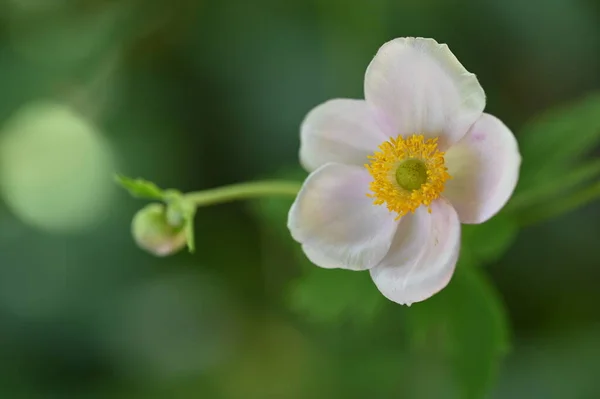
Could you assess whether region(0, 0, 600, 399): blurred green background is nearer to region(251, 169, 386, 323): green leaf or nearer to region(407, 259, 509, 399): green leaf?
region(251, 169, 386, 323): green leaf

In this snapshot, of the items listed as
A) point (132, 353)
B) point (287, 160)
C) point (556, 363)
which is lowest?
point (556, 363)

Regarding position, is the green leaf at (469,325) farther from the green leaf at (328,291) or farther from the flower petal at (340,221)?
the flower petal at (340,221)

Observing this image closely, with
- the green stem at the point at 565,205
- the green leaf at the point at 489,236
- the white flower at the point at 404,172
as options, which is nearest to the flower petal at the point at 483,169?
the white flower at the point at 404,172

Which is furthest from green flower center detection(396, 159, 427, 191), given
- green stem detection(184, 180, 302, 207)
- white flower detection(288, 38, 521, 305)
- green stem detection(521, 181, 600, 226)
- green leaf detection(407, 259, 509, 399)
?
green stem detection(521, 181, 600, 226)

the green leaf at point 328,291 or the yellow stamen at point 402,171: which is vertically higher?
the green leaf at point 328,291

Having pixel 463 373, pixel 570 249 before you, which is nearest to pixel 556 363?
pixel 570 249

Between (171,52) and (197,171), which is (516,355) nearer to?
(197,171)

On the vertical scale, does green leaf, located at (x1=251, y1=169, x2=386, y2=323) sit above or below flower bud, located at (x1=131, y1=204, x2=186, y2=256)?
above
